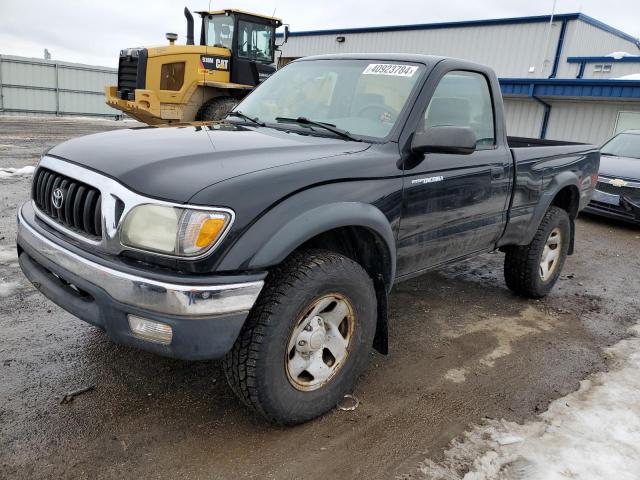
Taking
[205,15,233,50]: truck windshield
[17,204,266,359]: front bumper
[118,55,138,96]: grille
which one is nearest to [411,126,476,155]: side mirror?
[17,204,266,359]: front bumper

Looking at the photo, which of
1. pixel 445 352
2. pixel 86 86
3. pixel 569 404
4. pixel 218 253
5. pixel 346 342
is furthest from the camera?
pixel 86 86

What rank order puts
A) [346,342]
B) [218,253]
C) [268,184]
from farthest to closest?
[346,342] → [268,184] → [218,253]

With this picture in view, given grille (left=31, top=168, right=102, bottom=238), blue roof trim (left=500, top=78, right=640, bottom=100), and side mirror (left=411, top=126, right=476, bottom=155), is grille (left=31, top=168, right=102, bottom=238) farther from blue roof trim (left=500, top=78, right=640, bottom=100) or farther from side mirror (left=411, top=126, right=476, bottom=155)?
blue roof trim (left=500, top=78, right=640, bottom=100)

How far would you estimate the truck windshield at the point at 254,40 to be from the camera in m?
12.6

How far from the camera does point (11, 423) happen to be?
102 inches

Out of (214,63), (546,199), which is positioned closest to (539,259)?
(546,199)

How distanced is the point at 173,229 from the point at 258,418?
115 centimetres

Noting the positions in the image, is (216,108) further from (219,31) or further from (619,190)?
(619,190)

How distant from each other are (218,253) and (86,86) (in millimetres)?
25594

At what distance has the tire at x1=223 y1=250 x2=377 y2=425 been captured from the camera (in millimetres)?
2383

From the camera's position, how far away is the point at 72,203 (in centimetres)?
255

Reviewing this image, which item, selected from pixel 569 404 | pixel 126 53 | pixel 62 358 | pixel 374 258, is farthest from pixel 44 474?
pixel 126 53

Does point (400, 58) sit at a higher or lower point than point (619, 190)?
higher

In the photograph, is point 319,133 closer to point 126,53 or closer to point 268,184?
point 268,184
